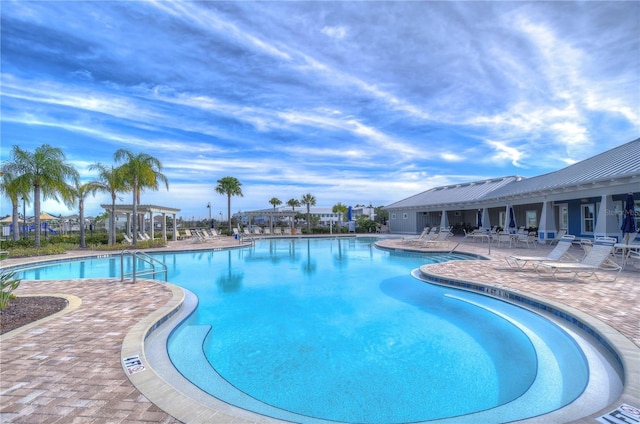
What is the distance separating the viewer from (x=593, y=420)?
8.08 ft

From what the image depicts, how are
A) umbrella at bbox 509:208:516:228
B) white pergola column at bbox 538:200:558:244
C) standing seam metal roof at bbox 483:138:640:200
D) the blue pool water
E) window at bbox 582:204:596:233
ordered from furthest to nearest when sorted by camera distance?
umbrella at bbox 509:208:516:228
white pergola column at bbox 538:200:558:244
window at bbox 582:204:596:233
standing seam metal roof at bbox 483:138:640:200
the blue pool water

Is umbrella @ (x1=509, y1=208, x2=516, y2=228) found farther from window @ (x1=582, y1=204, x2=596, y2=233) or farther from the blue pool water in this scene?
the blue pool water

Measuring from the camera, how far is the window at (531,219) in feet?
69.5

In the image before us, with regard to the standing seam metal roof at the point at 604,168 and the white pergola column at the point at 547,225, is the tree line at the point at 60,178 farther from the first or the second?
the white pergola column at the point at 547,225

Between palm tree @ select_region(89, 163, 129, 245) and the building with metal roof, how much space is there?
21.6m

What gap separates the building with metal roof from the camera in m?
12.6

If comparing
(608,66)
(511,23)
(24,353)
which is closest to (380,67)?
(511,23)

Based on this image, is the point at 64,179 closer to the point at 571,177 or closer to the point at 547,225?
the point at 547,225

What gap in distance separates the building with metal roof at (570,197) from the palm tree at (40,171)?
2312 cm

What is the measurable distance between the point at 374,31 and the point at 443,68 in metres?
3.69

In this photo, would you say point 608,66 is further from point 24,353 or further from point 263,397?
point 24,353

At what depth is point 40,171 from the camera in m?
15.9

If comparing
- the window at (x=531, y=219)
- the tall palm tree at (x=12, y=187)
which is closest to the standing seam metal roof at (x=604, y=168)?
the window at (x=531, y=219)

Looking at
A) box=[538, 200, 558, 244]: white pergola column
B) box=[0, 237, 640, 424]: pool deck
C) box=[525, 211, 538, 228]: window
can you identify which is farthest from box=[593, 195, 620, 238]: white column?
box=[525, 211, 538, 228]: window
